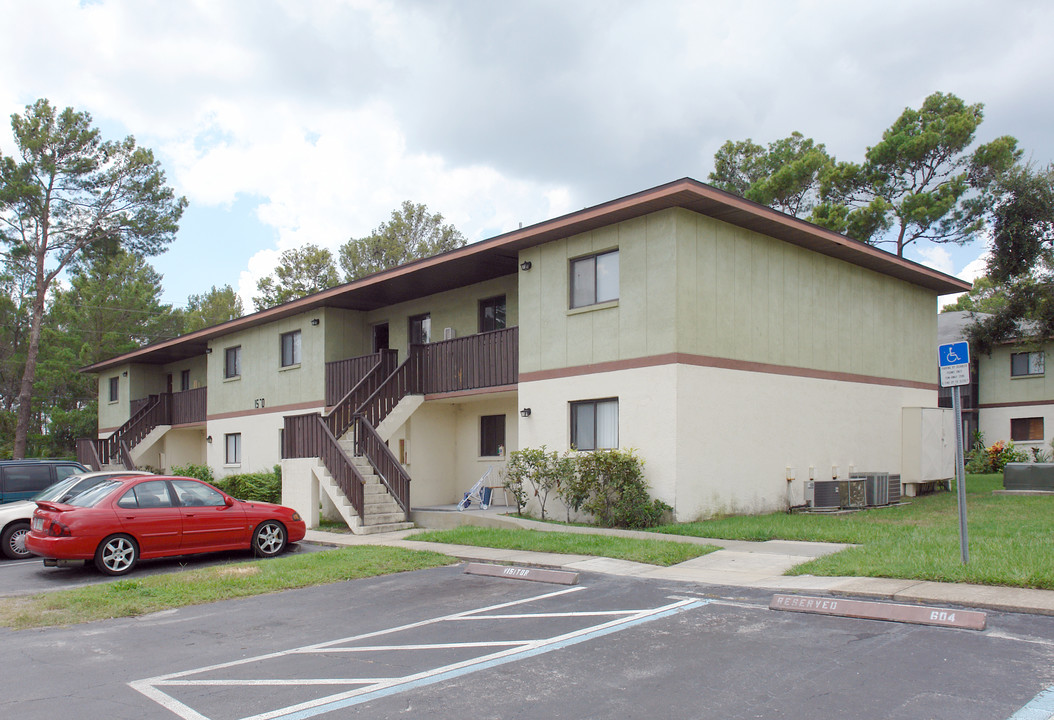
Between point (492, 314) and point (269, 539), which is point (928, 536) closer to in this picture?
point (269, 539)

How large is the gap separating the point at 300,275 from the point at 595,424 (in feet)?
114

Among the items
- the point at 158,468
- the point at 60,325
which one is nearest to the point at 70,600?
the point at 158,468

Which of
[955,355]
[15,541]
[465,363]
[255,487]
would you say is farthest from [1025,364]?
[15,541]

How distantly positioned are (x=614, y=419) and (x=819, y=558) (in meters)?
5.68

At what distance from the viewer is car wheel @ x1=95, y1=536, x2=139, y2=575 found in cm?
1228

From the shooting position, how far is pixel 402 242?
4597 centimetres

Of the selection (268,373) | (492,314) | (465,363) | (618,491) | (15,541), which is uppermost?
(492,314)

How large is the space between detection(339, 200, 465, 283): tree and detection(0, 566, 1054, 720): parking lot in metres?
37.1

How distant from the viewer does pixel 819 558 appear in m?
11.2

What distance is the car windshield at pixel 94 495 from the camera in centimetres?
1255

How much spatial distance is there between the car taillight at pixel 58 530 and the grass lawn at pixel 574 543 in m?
5.70

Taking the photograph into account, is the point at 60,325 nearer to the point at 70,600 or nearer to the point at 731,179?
the point at 731,179

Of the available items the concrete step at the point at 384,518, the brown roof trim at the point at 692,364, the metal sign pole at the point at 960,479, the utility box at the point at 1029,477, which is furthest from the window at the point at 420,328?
the metal sign pole at the point at 960,479

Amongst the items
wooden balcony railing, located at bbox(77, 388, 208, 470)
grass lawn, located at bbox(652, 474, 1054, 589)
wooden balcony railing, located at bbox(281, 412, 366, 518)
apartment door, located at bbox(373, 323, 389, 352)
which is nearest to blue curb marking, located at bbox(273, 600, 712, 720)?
grass lawn, located at bbox(652, 474, 1054, 589)
